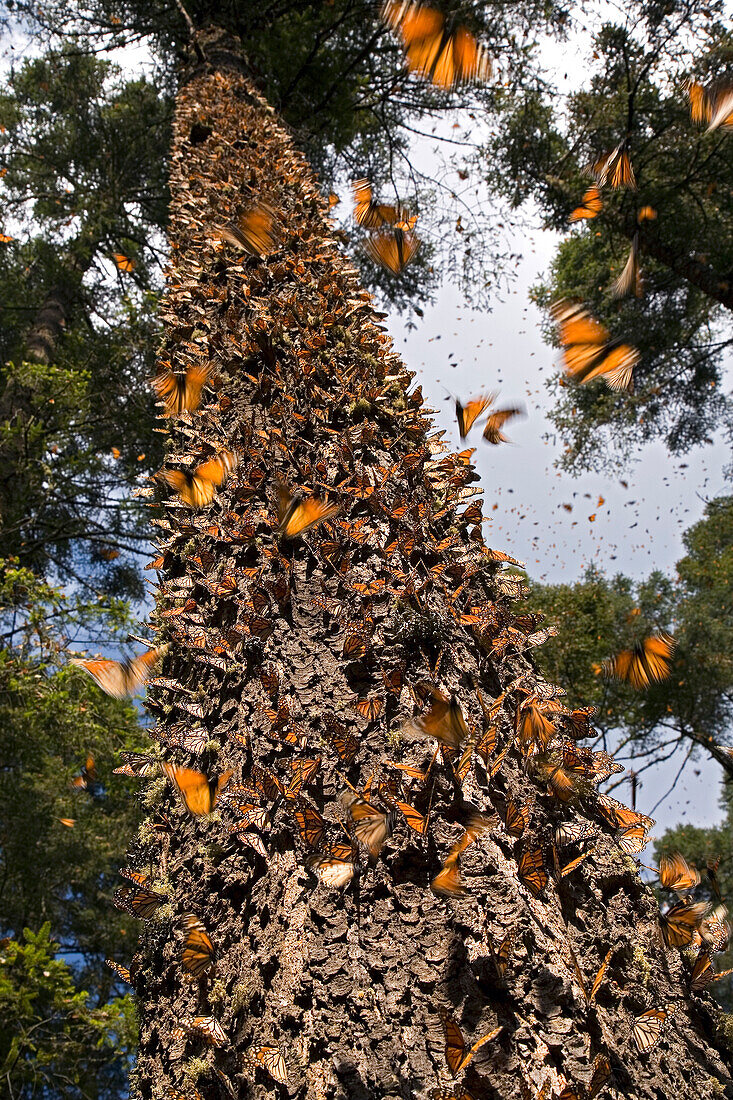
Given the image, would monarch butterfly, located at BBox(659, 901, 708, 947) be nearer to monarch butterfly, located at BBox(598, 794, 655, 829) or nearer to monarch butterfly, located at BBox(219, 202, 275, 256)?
monarch butterfly, located at BBox(598, 794, 655, 829)

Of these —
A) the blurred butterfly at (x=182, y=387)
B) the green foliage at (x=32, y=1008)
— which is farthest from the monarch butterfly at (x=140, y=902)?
the green foliage at (x=32, y=1008)

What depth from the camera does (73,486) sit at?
617cm

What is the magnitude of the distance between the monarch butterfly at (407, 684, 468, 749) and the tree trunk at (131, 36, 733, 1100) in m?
0.02

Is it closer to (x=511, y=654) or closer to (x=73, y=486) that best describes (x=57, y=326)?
(x=73, y=486)

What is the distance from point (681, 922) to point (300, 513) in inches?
37.3

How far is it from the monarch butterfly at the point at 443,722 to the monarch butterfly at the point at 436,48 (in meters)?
2.07

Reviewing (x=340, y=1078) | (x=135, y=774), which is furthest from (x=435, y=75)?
(x=340, y=1078)

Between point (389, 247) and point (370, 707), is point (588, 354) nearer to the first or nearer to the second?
point (389, 247)

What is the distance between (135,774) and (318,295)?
137cm

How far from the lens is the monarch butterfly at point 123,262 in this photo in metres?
7.57

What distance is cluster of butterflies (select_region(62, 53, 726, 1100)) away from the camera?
2.89 feet

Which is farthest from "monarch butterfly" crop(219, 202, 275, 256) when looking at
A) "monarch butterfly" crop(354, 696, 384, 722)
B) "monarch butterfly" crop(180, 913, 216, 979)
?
"monarch butterfly" crop(180, 913, 216, 979)

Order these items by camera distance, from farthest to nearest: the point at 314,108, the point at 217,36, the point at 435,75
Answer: the point at 314,108 < the point at 217,36 < the point at 435,75

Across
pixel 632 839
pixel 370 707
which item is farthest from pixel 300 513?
pixel 632 839
